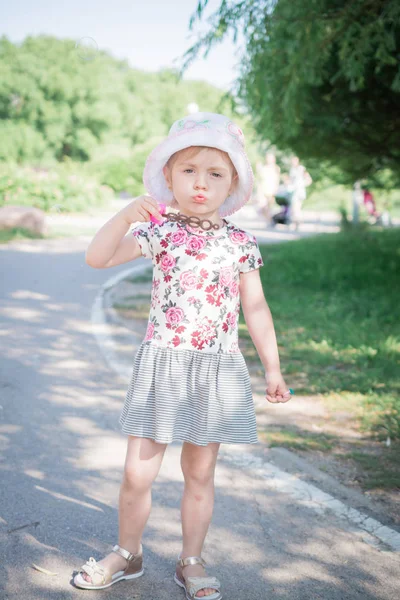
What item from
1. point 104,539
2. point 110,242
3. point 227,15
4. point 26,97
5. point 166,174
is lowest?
point 104,539

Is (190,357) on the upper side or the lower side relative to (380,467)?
upper

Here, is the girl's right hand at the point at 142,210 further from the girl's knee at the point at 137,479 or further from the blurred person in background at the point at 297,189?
the blurred person in background at the point at 297,189

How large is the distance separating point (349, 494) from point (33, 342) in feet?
13.1

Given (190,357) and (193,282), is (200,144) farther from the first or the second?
(190,357)

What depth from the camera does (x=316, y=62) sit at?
780 cm

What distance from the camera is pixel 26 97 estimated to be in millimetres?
50844

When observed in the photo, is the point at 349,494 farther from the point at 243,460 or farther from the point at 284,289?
the point at 284,289

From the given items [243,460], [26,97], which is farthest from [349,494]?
[26,97]

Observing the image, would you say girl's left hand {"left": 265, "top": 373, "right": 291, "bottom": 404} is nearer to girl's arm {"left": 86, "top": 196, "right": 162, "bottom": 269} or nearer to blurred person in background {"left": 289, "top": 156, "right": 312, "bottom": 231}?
girl's arm {"left": 86, "top": 196, "right": 162, "bottom": 269}

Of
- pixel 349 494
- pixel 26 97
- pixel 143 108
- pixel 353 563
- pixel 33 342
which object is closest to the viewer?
pixel 353 563

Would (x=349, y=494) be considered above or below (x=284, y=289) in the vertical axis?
below

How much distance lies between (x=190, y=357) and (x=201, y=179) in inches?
27.0

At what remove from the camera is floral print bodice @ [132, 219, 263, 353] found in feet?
9.19

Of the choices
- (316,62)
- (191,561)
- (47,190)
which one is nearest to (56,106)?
(47,190)
